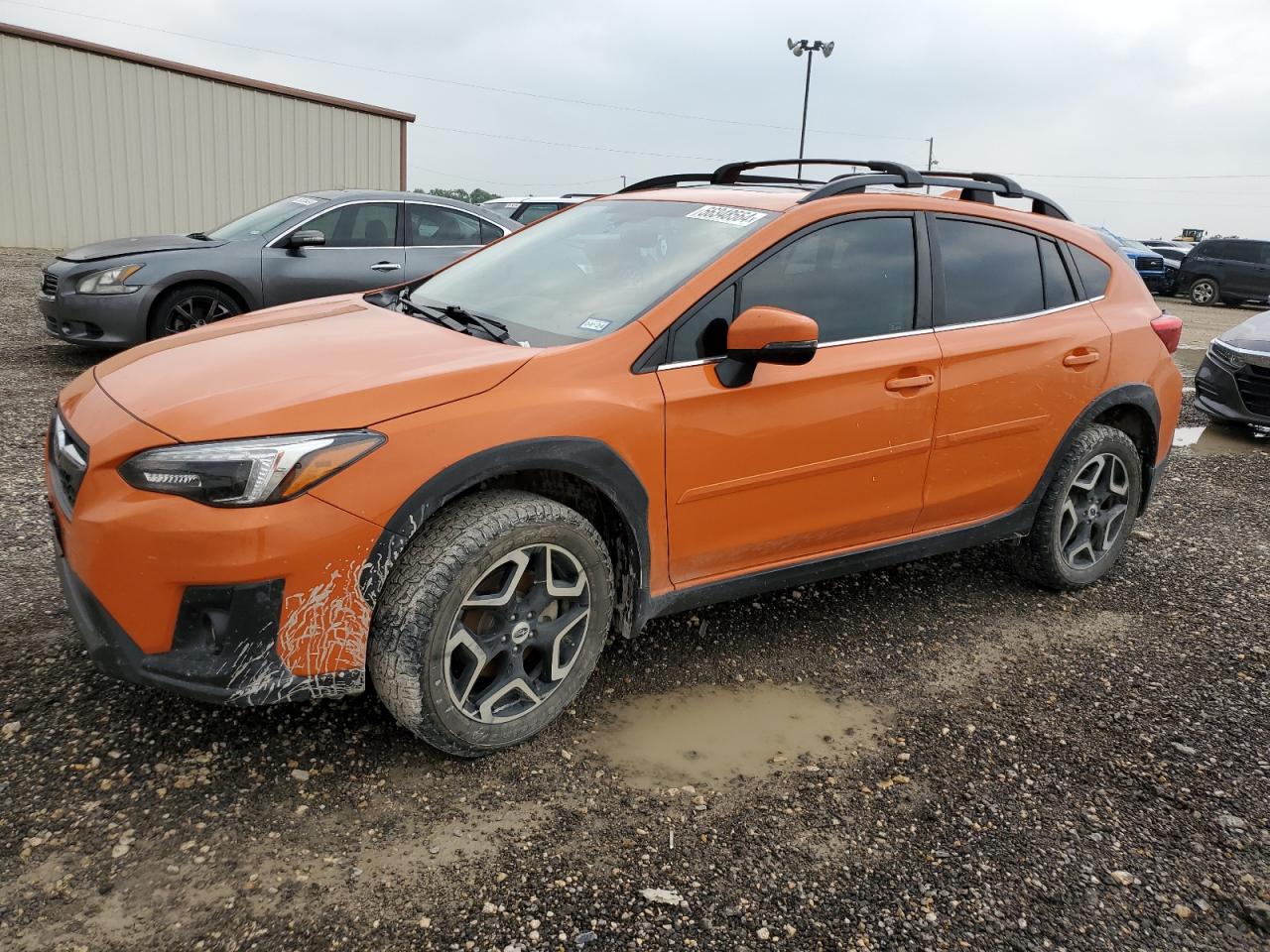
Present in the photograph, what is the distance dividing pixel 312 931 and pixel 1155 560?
4.44m

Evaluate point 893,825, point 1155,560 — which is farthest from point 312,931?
point 1155,560

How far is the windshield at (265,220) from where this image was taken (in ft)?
27.5

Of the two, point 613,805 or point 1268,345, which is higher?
point 1268,345

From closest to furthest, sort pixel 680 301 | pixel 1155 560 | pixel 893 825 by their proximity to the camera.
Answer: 1. pixel 893 825
2. pixel 680 301
3. pixel 1155 560

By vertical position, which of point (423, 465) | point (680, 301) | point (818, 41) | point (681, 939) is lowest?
point (681, 939)

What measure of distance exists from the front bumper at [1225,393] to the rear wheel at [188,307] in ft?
27.2

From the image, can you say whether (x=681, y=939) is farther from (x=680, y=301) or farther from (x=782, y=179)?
(x=782, y=179)

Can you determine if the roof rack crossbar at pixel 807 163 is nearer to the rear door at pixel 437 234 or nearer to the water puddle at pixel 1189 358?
the rear door at pixel 437 234

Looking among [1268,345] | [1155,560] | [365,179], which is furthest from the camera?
[365,179]

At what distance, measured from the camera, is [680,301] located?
3061 mm

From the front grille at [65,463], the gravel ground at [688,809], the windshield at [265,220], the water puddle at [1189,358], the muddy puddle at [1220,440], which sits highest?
the windshield at [265,220]

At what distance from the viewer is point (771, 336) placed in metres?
2.92

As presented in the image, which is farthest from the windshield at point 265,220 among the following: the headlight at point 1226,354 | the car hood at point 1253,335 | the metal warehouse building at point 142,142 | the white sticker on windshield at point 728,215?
the metal warehouse building at point 142,142

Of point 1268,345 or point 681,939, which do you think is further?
point 1268,345
